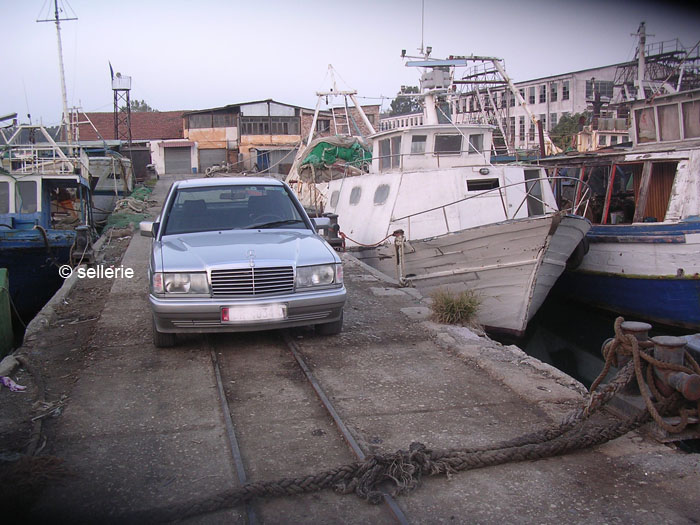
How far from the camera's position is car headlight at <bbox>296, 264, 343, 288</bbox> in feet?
20.2

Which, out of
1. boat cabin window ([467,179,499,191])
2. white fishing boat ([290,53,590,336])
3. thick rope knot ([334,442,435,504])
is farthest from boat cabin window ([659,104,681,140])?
thick rope knot ([334,442,435,504])

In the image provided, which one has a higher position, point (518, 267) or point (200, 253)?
point (200, 253)

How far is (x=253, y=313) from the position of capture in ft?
19.3

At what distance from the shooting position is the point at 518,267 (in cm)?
1065

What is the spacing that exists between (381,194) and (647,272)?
555cm

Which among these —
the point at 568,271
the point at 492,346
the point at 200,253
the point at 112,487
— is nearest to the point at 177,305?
the point at 200,253

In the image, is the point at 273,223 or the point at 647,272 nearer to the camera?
the point at 273,223

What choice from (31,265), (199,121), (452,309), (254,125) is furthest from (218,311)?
(199,121)

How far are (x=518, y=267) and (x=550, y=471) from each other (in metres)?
7.06

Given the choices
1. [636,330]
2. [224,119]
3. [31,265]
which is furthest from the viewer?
[224,119]

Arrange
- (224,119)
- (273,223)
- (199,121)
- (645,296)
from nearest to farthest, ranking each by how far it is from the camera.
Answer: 1. (273,223)
2. (645,296)
3. (224,119)
4. (199,121)

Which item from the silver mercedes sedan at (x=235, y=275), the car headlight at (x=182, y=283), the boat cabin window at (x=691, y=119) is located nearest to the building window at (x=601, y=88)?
the boat cabin window at (x=691, y=119)

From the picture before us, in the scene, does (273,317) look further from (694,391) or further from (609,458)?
(694,391)

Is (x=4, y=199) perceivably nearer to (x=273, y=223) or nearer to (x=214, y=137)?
(x=273, y=223)
